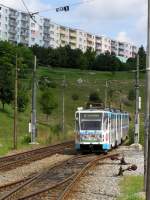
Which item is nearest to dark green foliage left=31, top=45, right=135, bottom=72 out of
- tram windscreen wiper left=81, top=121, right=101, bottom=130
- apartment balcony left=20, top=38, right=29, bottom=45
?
apartment balcony left=20, top=38, right=29, bottom=45

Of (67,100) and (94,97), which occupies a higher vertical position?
(94,97)

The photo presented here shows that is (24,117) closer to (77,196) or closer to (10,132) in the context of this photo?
(10,132)

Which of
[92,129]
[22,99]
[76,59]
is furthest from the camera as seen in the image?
[76,59]

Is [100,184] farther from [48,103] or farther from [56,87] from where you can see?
[56,87]

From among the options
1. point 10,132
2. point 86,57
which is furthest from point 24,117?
point 86,57

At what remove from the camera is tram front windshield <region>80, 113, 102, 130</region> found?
37.7m

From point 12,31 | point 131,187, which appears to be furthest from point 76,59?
point 131,187

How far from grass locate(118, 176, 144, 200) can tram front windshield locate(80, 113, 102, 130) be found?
48.1 ft

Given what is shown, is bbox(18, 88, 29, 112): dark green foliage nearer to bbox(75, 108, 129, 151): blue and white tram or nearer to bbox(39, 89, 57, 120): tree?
bbox(39, 89, 57, 120): tree

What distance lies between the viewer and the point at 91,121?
38.1 metres

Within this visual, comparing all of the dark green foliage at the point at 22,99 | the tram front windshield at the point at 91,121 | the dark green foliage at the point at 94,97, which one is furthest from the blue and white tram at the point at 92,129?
the dark green foliage at the point at 94,97

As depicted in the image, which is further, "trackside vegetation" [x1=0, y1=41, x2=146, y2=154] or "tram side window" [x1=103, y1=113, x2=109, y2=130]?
"trackside vegetation" [x1=0, y1=41, x2=146, y2=154]

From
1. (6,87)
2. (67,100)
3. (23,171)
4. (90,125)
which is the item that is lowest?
(23,171)

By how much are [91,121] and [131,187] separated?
18.5 metres
